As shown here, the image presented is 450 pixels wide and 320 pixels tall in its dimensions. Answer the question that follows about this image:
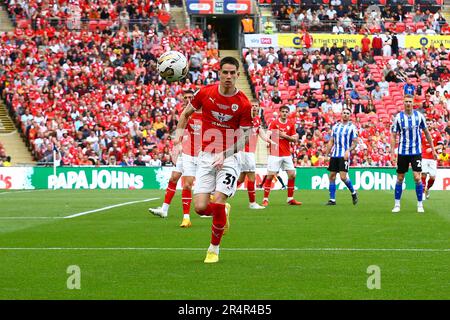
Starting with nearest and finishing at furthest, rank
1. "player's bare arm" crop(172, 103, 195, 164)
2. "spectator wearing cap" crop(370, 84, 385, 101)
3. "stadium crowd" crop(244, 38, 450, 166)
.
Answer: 1. "player's bare arm" crop(172, 103, 195, 164)
2. "stadium crowd" crop(244, 38, 450, 166)
3. "spectator wearing cap" crop(370, 84, 385, 101)

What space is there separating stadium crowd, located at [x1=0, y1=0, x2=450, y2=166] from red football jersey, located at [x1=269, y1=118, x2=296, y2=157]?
11683mm

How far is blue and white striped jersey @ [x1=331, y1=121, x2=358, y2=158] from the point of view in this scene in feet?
71.0

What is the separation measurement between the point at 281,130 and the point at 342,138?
1.48m

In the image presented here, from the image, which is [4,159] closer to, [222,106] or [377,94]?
[377,94]

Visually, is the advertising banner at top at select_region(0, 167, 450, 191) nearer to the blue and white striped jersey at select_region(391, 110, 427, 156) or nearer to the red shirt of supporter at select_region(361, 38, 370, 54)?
the red shirt of supporter at select_region(361, 38, 370, 54)

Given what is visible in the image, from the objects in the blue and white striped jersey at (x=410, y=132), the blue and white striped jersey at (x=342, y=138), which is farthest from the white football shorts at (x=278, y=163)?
the blue and white striped jersey at (x=410, y=132)

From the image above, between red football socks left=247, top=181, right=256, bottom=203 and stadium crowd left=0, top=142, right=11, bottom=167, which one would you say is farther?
stadium crowd left=0, top=142, right=11, bottom=167

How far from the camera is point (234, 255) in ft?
36.5

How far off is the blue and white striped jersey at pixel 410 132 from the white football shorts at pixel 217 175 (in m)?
8.03

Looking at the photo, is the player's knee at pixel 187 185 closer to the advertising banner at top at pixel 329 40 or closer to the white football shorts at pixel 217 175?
the white football shorts at pixel 217 175

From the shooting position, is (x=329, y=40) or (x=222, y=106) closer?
(x=222, y=106)

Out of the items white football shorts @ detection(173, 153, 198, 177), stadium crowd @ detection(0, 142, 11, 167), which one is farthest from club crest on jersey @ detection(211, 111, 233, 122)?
stadium crowd @ detection(0, 142, 11, 167)

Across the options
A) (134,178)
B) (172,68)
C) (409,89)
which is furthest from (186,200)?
(409,89)
